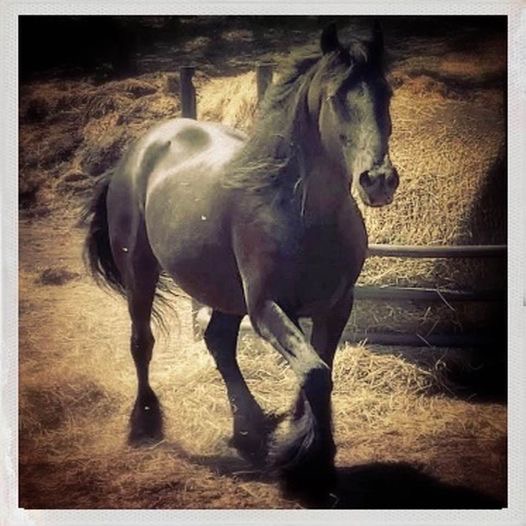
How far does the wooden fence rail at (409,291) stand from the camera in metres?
2.60

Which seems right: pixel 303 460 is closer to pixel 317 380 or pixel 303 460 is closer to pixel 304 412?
pixel 304 412

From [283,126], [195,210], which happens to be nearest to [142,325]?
[195,210]

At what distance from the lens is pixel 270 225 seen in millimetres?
2557

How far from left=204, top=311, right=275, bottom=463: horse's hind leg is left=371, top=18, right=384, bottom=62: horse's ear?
94cm

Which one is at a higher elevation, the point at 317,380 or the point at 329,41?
the point at 329,41

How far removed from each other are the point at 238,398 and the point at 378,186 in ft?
2.65

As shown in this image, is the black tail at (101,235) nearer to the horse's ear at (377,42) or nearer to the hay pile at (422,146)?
the hay pile at (422,146)

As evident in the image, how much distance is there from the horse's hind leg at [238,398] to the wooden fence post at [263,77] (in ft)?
2.37

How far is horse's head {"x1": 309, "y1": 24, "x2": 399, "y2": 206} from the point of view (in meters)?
2.49

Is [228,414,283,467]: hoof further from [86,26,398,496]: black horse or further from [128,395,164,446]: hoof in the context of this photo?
[128,395,164,446]: hoof

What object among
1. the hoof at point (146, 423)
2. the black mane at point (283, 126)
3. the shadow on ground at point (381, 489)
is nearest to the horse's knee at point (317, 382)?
the shadow on ground at point (381, 489)
